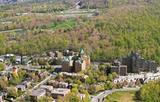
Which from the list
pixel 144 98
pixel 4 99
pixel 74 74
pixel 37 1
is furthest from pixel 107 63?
pixel 37 1

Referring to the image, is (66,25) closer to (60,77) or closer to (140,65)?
(140,65)

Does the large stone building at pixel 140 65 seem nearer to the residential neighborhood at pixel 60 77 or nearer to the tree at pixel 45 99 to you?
the residential neighborhood at pixel 60 77

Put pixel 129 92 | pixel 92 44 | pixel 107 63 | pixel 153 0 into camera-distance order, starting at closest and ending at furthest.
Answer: pixel 129 92 < pixel 107 63 < pixel 92 44 < pixel 153 0

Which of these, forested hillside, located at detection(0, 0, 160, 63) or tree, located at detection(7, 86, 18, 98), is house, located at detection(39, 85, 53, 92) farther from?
forested hillside, located at detection(0, 0, 160, 63)

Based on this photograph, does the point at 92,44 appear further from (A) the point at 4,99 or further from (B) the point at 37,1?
(B) the point at 37,1

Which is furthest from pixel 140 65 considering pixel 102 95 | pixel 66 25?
pixel 66 25

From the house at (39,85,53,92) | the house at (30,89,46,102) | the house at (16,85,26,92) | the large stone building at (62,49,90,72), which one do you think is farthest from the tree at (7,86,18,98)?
the large stone building at (62,49,90,72)
